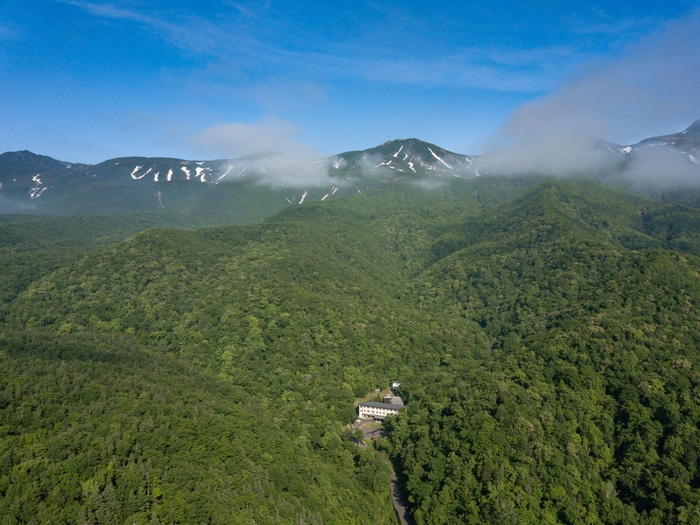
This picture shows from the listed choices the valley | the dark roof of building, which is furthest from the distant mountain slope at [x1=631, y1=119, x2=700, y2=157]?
the dark roof of building

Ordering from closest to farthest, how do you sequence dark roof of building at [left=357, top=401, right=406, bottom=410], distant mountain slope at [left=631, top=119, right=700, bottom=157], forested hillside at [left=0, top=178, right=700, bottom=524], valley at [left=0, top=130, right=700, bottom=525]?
forested hillside at [left=0, top=178, right=700, bottom=524], valley at [left=0, top=130, right=700, bottom=525], dark roof of building at [left=357, top=401, right=406, bottom=410], distant mountain slope at [left=631, top=119, right=700, bottom=157]

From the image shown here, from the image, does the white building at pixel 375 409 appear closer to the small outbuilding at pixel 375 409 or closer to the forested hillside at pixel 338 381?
the small outbuilding at pixel 375 409

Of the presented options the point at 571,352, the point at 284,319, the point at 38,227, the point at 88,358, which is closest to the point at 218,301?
the point at 284,319

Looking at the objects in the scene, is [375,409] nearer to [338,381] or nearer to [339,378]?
[338,381]

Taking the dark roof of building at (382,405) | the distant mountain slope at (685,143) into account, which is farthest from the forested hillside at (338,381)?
the distant mountain slope at (685,143)

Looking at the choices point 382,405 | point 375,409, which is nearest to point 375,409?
point 375,409

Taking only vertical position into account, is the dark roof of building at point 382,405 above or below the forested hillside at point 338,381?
below

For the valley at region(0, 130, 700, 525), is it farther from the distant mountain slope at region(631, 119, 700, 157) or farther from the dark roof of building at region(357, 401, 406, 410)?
the distant mountain slope at region(631, 119, 700, 157)
